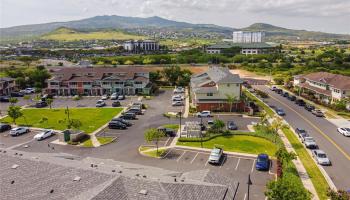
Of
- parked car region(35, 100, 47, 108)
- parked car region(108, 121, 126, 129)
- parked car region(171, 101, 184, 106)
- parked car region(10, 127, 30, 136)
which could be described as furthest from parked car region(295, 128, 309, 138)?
parked car region(35, 100, 47, 108)

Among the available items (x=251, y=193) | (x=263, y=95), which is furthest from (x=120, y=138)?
(x=263, y=95)

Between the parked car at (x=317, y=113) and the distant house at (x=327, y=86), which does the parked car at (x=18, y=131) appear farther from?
the distant house at (x=327, y=86)

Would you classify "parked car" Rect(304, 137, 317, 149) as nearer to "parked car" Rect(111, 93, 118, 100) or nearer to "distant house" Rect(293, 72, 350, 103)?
"distant house" Rect(293, 72, 350, 103)

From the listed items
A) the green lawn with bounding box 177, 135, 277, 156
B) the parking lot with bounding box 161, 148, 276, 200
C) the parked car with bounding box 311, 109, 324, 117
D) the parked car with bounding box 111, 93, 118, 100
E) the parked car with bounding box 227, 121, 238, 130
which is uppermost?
the parked car with bounding box 111, 93, 118, 100

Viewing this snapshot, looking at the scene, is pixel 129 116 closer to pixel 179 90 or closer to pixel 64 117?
pixel 64 117

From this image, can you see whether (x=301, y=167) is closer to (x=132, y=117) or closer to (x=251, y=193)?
(x=251, y=193)
